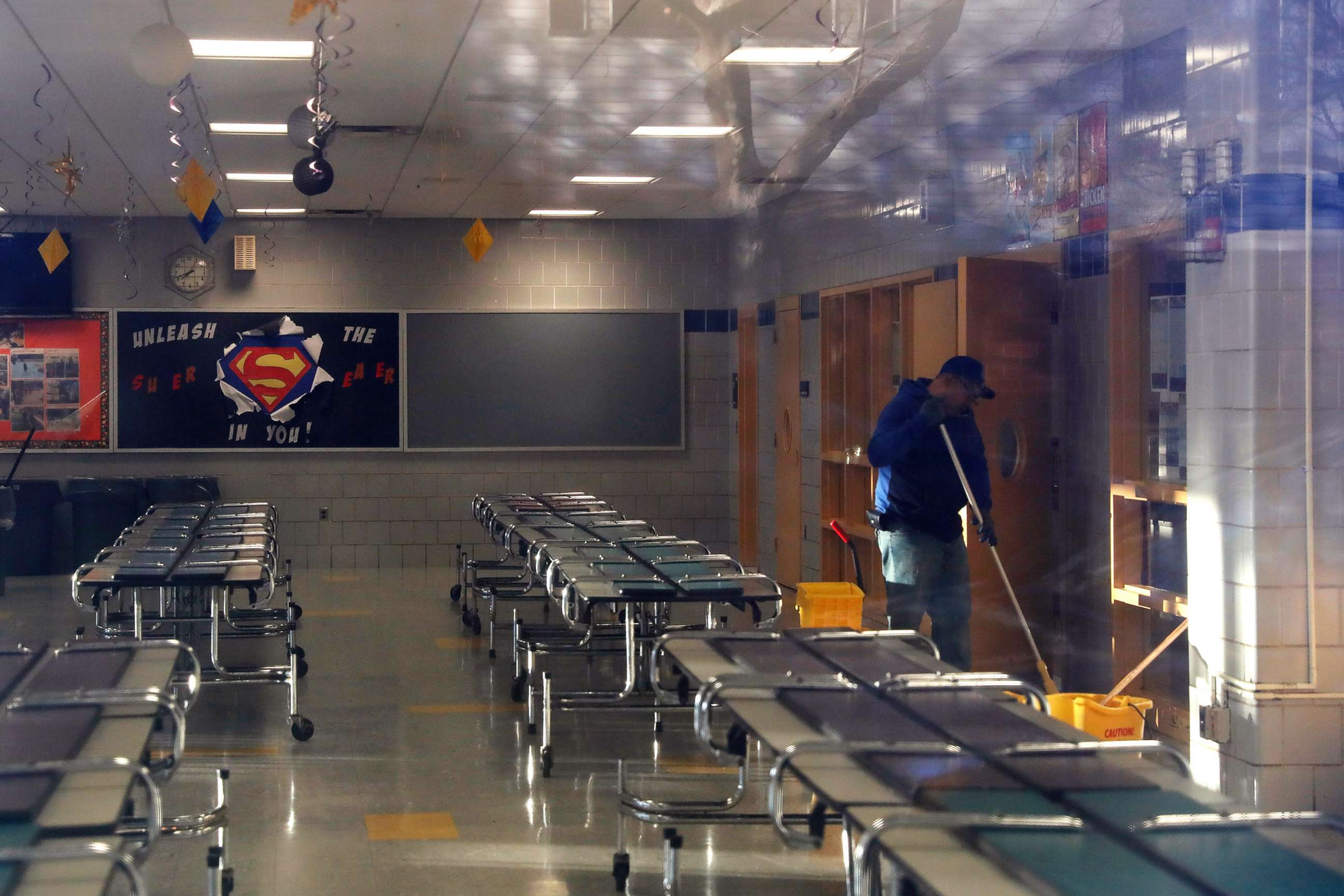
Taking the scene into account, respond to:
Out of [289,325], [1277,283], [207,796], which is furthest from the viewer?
[289,325]

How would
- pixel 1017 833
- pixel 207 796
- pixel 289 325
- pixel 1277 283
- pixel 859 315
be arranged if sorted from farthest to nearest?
pixel 289 325, pixel 859 315, pixel 207 796, pixel 1277 283, pixel 1017 833

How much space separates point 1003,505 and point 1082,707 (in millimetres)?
1498

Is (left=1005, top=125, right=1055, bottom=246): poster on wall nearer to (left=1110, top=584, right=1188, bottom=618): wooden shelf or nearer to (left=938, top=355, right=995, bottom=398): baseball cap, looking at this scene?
(left=938, top=355, right=995, bottom=398): baseball cap

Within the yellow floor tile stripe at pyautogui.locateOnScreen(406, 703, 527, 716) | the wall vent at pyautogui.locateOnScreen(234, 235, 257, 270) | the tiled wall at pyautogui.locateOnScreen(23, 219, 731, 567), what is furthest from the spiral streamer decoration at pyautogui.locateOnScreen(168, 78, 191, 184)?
the yellow floor tile stripe at pyautogui.locateOnScreen(406, 703, 527, 716)

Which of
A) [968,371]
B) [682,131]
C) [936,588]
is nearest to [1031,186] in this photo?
[968,371]

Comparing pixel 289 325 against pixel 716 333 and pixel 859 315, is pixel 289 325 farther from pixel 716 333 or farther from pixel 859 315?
pixel 859 315

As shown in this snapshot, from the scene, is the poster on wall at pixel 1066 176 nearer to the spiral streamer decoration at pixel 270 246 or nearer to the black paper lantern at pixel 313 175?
the black paper lantern at pixel 313 175

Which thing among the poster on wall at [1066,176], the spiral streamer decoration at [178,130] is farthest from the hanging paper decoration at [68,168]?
the poster on wall at [1066,176]

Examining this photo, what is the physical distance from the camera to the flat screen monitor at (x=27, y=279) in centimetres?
1030

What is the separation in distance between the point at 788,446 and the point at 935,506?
4094mm

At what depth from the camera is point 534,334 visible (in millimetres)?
Result: 10977

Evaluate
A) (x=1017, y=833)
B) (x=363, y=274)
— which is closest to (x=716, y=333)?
(x=363, y=274)

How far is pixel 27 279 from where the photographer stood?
10.4 meters

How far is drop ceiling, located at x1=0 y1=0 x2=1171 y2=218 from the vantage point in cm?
487
